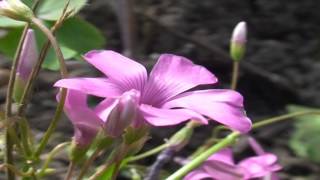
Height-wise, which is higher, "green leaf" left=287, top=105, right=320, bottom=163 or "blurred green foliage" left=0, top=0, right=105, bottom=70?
"blurred green foliage" left=0, top=0, right=105, bottom=70

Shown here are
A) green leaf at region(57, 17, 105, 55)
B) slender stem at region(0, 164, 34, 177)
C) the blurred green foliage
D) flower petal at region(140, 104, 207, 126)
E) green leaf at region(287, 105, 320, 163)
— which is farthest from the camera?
green leaf at region(287, 105, 320, 163)

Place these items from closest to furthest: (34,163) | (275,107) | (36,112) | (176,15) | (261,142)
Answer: (34,163)
(36,112)
(261,142)
(275,107)
(176,15)

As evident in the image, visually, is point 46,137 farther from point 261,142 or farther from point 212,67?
point 212,67

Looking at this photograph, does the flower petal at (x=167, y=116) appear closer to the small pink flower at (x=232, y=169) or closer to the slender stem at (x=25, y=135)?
the slender stem at (x=25, y=135)

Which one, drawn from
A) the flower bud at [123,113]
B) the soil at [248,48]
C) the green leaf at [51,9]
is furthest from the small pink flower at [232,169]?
the soil at [248,48]

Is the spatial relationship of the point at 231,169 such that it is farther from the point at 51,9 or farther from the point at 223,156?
the point at 51,9

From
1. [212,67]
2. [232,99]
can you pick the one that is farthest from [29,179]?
[212,67]

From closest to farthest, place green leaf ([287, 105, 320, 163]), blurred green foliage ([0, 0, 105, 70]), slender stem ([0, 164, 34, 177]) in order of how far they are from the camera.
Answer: slender stem ([0, 164, 34, 177]) < blurred green foliage ([0, 0, 105, 70]) < green leaf ([287, 105, 320, 163])

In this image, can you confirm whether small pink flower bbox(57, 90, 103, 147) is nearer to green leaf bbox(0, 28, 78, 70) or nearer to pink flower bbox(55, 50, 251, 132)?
pink flower bbox(55, 50, 251, 132)

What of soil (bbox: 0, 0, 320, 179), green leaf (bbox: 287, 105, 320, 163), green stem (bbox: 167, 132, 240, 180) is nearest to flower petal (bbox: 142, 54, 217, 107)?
green stem (bbox: 167, 132, 240, 180)
